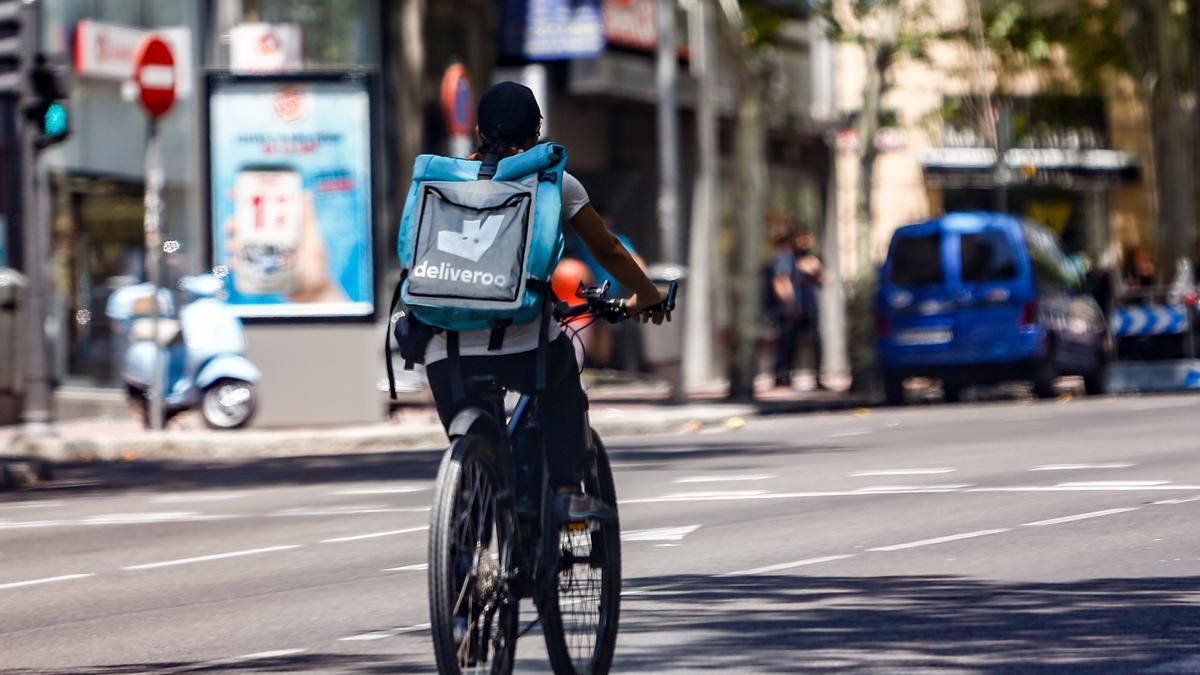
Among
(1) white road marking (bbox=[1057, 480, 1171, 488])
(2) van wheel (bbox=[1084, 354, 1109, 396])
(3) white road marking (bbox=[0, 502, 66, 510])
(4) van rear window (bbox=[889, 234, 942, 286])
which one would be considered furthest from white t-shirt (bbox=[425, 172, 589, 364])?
(2) van wheel (bbox=[1084, 354, 1109, 396])

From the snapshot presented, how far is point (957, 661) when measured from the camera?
696 centimetres

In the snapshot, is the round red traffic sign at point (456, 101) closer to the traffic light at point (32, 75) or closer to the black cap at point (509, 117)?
the traffic light at point (32, 75)

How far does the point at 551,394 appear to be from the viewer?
6.38 m

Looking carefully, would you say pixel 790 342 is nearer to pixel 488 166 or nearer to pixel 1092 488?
pixel 1092 488

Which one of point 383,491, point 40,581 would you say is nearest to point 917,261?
point 383,491

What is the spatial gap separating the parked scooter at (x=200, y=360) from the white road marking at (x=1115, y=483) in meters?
8.87

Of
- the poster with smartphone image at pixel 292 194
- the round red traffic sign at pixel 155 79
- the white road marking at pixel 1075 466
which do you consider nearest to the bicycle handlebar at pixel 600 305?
the white road marking at pixel 1075 466

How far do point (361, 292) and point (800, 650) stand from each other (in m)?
13.3

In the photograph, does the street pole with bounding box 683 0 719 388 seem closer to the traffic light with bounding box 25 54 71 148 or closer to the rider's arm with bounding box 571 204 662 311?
the traffic light with bounding box 25 54 71 148

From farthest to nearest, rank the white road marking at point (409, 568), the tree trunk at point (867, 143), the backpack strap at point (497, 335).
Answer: the tree trunk at point (867, 143), the white road marking at point (409, 568), the backpack strap at point (497, 335)

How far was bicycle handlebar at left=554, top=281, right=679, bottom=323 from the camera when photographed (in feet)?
21.0

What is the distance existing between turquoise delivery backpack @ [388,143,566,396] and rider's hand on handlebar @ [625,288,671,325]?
15.8 inches

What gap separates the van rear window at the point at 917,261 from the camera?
2336cm

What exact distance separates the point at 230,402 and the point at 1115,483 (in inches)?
366
